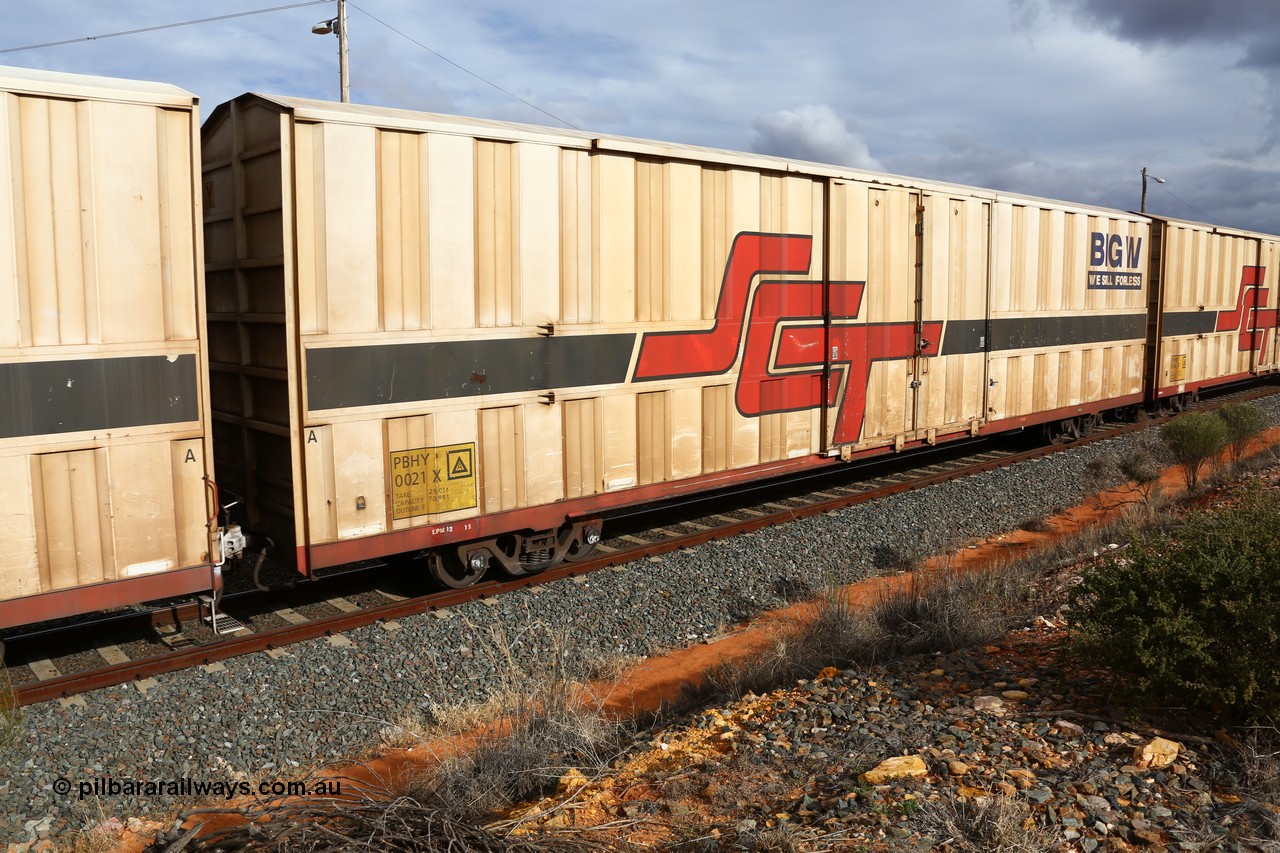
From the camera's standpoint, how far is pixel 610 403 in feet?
29.0

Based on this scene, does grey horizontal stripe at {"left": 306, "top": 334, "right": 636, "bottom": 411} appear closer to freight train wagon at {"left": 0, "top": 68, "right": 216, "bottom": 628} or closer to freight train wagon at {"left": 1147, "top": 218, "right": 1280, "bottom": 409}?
freight train wagon at {"left": 0, "top": 68, "right": 216, "bottom": 628}

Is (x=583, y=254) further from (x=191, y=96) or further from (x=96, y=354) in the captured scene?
(x=96, y=354)

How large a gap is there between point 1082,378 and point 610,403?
417 inches

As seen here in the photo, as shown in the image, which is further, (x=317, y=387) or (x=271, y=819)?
(x=317, y=387)

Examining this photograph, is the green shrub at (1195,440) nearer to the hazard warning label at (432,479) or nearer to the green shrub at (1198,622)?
the green shrub at (1198,622)

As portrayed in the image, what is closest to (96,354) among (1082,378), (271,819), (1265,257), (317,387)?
(317,387)

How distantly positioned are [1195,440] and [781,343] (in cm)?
643

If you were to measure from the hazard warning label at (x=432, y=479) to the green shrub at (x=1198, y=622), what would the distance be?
4.78 m

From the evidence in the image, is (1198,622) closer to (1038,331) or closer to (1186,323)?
(1038,331)

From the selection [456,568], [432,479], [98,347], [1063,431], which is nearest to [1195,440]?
[1063,431]

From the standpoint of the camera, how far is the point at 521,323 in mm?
8125

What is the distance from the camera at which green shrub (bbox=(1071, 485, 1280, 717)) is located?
4.65 m

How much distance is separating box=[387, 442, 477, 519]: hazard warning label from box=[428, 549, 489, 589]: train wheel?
0.62 metres

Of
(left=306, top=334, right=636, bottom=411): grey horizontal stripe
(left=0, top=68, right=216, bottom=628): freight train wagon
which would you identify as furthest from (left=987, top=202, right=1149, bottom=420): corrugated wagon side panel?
(left=0, top=68, right=216, bottom=628): freight train wagon
